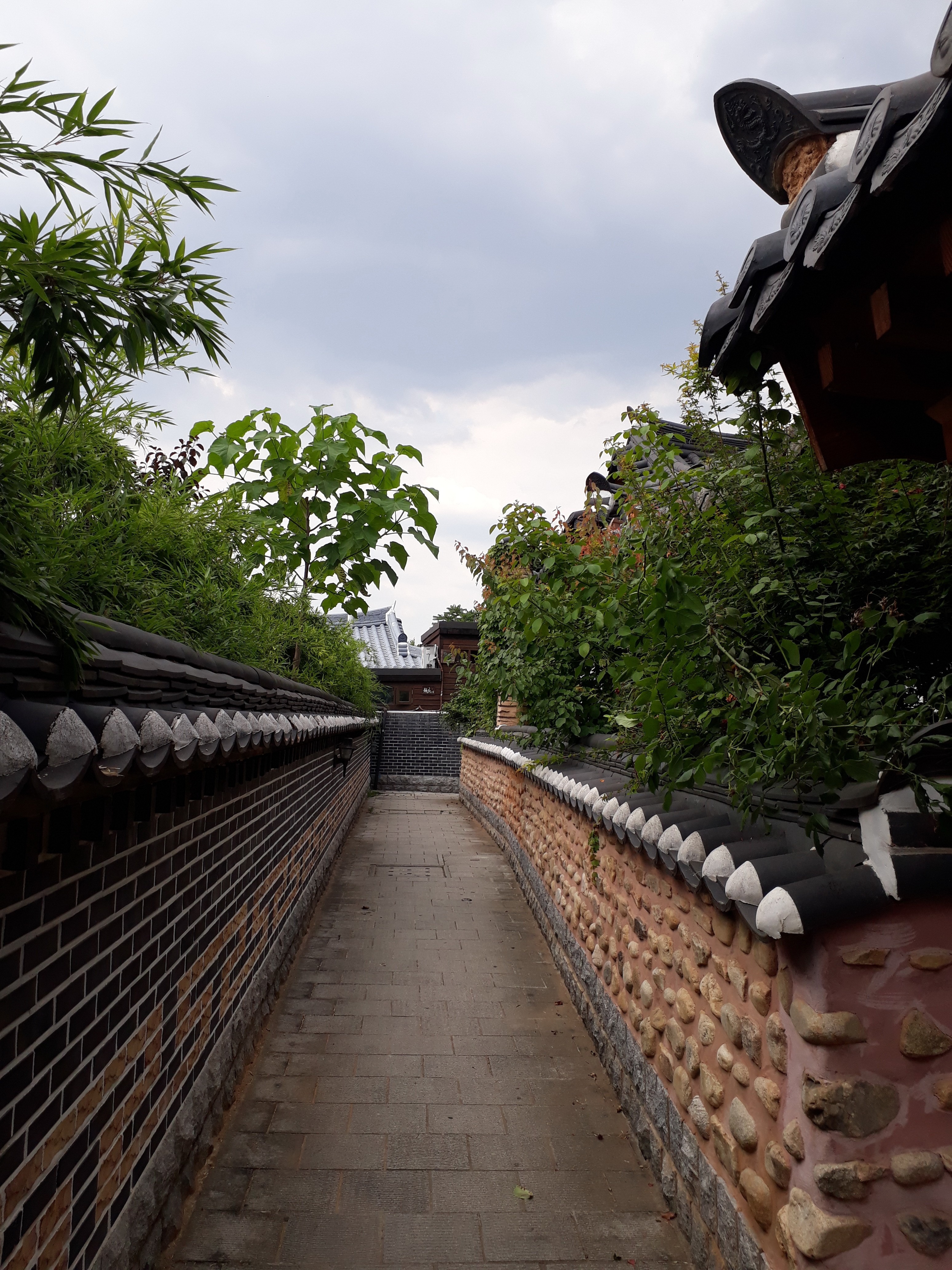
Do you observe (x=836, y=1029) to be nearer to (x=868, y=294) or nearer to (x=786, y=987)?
(x=786, y=987)

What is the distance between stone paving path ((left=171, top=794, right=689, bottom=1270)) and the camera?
9.62 ft

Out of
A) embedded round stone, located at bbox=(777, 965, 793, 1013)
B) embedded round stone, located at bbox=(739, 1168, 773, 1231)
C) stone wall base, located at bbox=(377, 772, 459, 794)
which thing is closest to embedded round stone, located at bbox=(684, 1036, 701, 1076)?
embedded round stone, located at bbox=(739, 1168, 773, 1231)

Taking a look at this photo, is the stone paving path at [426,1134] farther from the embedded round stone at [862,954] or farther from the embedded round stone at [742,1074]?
the embedded round stone at [862,954]

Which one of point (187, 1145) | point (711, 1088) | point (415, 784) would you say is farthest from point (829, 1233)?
point (415, 784)

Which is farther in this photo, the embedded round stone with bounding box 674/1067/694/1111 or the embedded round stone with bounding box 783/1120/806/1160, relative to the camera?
the embedded round stone with bounding box 674/1067/694/1111

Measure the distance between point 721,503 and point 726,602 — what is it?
71cm

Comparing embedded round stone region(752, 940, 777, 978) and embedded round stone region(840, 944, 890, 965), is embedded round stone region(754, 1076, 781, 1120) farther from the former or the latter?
embedded round stone region(840, 944, 890, 965)

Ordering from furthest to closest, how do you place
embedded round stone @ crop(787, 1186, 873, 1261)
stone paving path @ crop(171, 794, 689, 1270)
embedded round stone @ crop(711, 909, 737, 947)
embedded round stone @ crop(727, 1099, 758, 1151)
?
stone paving path @ crop(171, 794, 689, 1270) → embedded round stone @ crop(711, 909, 737, 947) → embedded round stone @ crop(727, 1099, 758, 1151) → embedded round stone @ crop(787, 1186, 873, 1261)

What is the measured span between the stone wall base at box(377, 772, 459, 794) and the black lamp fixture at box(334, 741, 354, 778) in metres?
11.6

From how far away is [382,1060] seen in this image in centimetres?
440

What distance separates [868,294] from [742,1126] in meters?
2.31

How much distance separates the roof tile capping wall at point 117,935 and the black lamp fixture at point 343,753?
5.75 metres

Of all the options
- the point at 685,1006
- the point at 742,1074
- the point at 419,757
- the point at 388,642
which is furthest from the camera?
the point at 388,642

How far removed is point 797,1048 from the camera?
217cm
